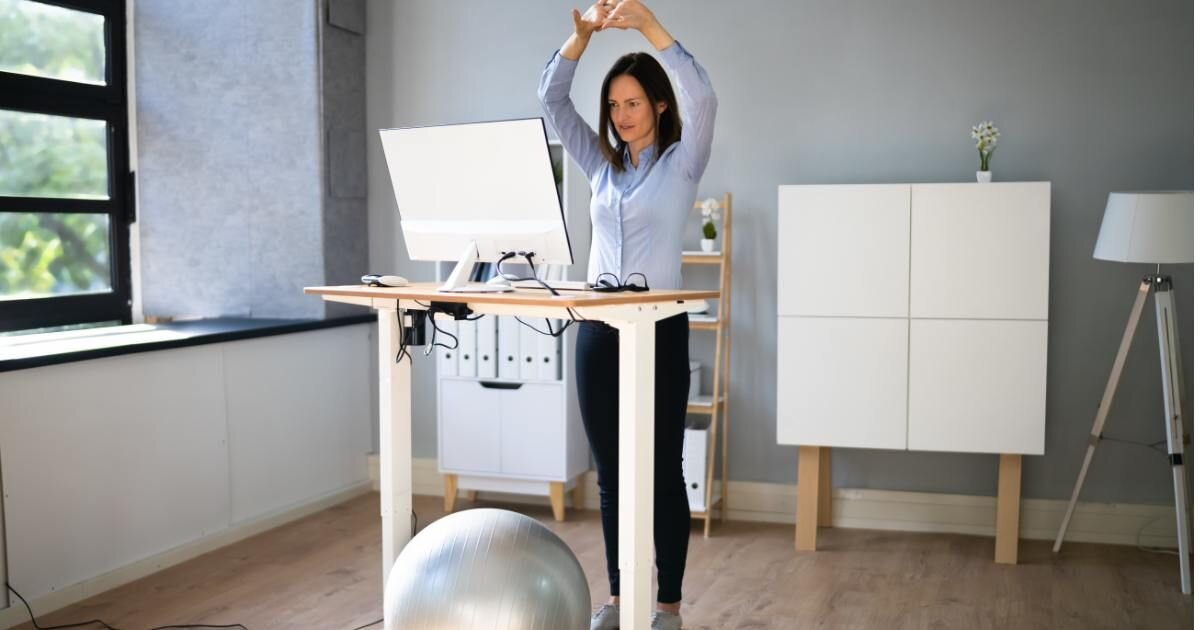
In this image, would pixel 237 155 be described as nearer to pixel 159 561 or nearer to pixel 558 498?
pixel 159 561

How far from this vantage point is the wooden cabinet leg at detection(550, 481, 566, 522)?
4379mm

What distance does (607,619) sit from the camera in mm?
2936

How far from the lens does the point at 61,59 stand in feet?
13.4

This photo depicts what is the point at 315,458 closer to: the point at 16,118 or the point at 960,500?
the point at 16,118

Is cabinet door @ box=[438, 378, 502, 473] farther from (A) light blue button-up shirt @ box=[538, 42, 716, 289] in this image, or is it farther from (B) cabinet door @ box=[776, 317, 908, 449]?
(A) light blue button-up shirt @ box=[538, 42, 716, 289]

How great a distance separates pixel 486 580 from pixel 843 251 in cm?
195

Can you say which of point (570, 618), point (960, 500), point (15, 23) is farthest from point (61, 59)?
point (960, 500)

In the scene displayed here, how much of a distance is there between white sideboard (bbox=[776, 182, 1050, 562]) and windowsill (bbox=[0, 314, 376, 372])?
1.80 metres

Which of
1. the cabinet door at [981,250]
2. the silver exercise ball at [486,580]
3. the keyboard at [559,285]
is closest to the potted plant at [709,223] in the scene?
the cabinet door at [981,250]

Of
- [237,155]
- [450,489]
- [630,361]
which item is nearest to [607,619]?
[630,361]

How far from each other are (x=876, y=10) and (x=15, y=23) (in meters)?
2.95

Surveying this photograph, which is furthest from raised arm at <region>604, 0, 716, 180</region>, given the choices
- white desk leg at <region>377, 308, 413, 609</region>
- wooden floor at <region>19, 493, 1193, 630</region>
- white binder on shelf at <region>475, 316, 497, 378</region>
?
white binder on shelf at <region>475, 316, 497, 378</region>

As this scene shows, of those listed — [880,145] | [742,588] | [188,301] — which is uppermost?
[880,145]

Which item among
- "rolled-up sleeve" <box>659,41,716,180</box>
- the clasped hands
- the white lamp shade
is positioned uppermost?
the clasped hands
